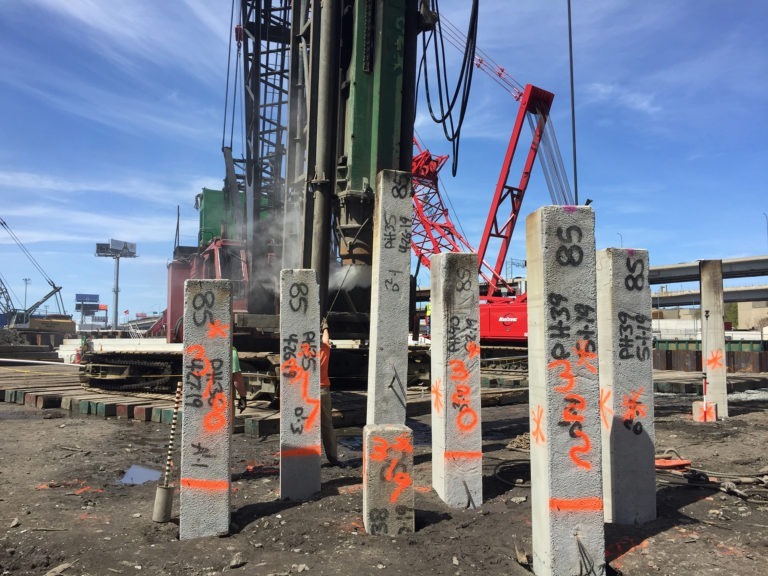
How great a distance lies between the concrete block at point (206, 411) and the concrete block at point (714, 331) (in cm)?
974

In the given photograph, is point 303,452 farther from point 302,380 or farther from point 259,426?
point 259,426

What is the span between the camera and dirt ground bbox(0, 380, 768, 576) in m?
4.54

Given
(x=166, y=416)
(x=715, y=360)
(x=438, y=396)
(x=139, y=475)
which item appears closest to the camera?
(x=438, y=396)

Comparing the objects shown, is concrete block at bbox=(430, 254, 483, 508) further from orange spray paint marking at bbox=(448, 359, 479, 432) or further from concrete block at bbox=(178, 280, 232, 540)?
concrete block at bbox=(178, 280, 232, 540)

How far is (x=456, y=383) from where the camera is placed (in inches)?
247

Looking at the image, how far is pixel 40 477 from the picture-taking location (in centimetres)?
700

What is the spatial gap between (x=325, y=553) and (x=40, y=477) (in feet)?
14.3

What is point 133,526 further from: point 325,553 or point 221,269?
point 221,269

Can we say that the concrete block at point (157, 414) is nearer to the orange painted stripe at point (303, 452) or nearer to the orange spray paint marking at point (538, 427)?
the orange painted stripe at point (303, 452)

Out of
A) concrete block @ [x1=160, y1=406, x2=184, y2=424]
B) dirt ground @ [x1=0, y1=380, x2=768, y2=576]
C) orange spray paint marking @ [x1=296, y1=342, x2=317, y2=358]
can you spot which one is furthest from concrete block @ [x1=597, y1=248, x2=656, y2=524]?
concrete block @ [x1=160, y1=406, x2=184, y2=424]

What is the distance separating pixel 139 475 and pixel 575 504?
5.44 metres

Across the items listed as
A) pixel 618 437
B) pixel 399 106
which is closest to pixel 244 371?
pixel 399 106

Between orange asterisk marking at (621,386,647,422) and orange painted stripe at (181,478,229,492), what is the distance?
12.7 feet

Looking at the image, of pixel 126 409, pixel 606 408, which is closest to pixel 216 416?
pixel 606 408
